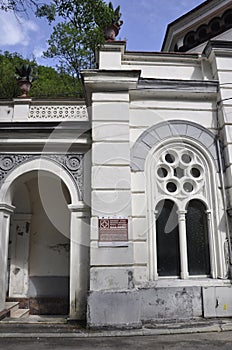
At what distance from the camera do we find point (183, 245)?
6078 millimetres

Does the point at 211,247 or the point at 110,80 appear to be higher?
the point at 110,80

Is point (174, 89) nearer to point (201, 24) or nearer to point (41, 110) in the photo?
point (41, 110)

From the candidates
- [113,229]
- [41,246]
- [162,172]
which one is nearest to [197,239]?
[162,172]

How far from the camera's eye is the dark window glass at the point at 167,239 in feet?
20.0

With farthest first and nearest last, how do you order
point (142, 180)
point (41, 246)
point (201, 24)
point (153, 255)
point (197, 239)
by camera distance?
point (201, 24) < point (41, 246) < point (197, 239) < point (142, 180) < point (153, 255)

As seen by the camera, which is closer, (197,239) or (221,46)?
(197,239)

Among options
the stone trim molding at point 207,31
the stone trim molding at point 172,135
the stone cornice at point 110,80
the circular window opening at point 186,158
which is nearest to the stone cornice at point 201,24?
the stone trim molding at point 207,31

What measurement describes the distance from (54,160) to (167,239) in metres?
2.88

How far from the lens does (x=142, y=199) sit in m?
6.10

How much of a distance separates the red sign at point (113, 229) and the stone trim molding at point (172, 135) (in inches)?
57.1

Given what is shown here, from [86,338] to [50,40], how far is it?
13.0m

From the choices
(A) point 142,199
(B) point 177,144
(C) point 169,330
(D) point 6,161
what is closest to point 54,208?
(D) point 6,161

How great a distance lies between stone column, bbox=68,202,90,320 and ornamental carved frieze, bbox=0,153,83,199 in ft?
2.30

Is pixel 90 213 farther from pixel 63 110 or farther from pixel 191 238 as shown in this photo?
pixel 63 110
